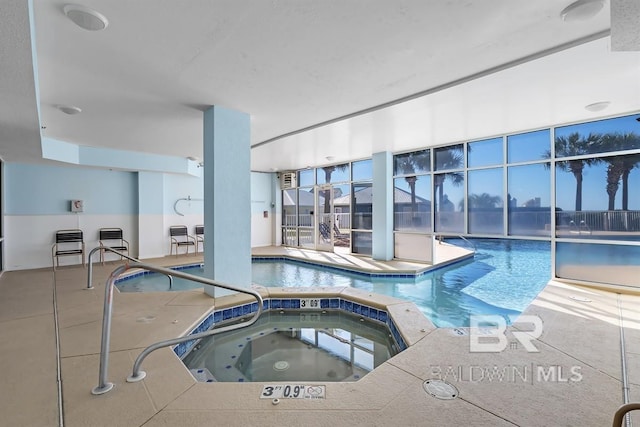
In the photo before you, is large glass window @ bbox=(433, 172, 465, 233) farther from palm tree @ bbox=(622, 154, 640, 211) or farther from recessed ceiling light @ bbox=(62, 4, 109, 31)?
recessed ceiling light @ bbox=(62, 4, 109, 31)

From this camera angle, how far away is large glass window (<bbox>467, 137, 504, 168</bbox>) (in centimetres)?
556

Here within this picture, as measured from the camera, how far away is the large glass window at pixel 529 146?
5.00 m

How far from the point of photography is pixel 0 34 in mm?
1797

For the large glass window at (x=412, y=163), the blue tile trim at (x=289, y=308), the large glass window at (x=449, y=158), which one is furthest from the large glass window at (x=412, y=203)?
the blue tile trim at (x=289, y=308)

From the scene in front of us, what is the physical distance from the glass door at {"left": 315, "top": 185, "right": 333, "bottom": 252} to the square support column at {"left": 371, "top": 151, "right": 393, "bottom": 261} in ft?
6.33

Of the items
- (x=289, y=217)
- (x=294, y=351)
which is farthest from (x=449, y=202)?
(x=289, y=217)

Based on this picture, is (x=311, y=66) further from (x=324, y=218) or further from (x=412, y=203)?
(x=324, y=218)

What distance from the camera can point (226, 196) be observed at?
3920 millimetres

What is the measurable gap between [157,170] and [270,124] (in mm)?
4134

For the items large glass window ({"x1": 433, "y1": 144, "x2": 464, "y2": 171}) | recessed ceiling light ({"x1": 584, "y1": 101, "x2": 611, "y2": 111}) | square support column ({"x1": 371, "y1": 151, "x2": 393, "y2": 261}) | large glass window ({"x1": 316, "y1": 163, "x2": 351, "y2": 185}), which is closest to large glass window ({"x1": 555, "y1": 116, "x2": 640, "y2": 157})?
recessed ceiling light ({"x1": 584, "y1": 101, "x2": 611, "y2": 111})

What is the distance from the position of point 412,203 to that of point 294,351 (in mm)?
4889

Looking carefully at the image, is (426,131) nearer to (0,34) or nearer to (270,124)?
(270,124)

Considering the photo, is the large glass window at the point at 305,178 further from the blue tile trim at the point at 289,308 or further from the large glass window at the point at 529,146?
the blue tile trim at the point at 289,308

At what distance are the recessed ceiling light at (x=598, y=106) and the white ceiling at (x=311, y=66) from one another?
0.31ft
